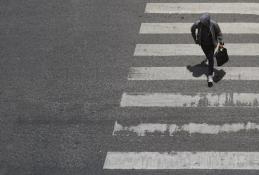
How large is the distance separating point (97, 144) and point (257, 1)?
6.49m

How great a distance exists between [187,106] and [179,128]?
0.67 m

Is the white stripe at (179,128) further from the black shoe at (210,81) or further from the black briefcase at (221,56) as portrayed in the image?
the black briefcase at (221,56)

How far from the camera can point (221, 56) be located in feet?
36.8

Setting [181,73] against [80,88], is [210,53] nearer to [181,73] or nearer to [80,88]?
[181,73]

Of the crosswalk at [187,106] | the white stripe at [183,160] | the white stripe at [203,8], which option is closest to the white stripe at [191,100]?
the crosswalk at [187,106]

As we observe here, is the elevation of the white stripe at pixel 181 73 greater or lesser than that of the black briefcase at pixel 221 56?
lesser

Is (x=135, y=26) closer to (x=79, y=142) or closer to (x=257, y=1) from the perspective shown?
(x=257, y=1)

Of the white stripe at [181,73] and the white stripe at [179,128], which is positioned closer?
the white stripe at [179,128]

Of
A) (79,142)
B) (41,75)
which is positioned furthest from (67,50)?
(79,142)

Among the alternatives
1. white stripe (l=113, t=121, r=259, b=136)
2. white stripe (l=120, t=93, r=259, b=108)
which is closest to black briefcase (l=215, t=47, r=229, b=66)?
white stripe (l=120, t=93, r=259, b=108)

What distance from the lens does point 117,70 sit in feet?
38.6

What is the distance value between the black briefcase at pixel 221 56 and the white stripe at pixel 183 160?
8.17ft

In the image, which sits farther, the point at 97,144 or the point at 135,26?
the point at 135,26

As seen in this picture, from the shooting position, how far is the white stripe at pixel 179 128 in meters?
9.94
